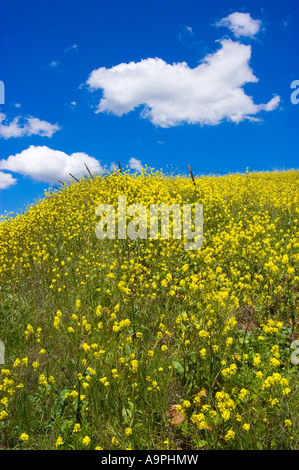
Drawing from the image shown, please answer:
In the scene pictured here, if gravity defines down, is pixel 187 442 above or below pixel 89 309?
below

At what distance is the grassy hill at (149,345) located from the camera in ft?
9.18

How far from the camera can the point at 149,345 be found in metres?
3.90

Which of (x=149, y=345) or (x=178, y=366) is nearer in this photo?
(x=178, y=366)

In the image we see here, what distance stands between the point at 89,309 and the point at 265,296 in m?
2.58

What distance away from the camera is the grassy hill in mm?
2797

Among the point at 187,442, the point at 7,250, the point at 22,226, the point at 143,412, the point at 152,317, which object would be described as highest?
the point at 22,226

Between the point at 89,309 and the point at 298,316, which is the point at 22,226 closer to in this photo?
the point at 89,309

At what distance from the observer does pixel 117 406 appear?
3010 mm

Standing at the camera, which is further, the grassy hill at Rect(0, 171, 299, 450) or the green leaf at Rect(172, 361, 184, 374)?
the green leaf at Rect(172, 361, 184, 374)

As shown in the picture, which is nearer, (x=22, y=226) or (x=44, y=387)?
(x=44, y=387)

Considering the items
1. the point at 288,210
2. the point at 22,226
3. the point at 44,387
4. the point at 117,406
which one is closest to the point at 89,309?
the point at 44,387

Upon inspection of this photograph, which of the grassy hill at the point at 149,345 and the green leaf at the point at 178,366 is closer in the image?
the grassy hill at the point at 149,345
